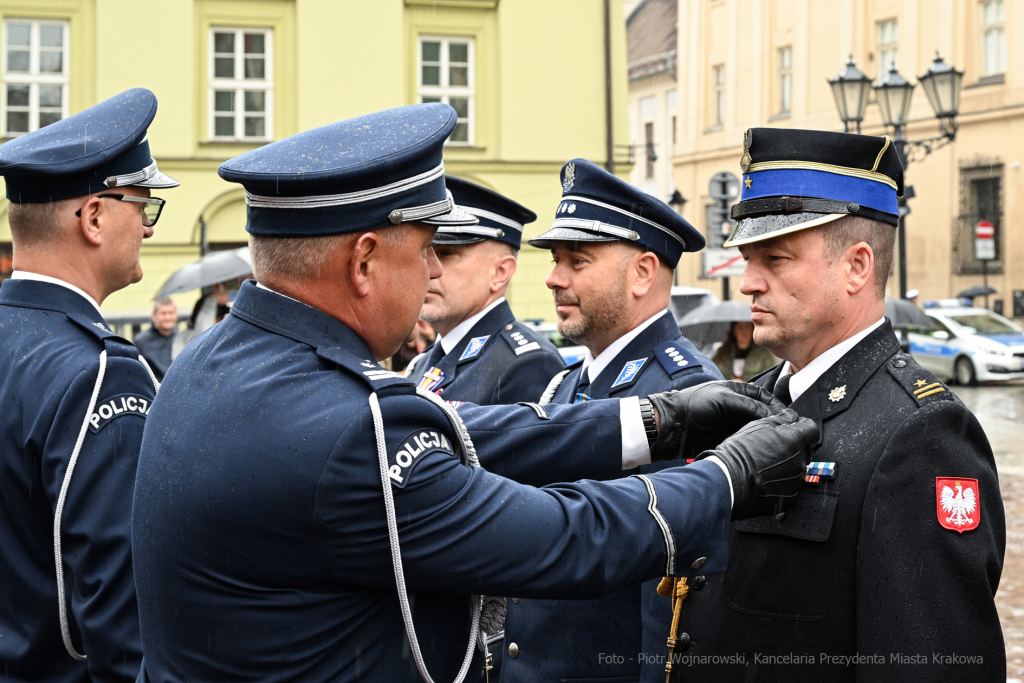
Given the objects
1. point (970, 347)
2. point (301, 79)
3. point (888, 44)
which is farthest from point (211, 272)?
point (888, 44)

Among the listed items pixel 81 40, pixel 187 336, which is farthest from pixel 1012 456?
pixel 81 40

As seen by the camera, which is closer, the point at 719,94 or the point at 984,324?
the point at 984,324

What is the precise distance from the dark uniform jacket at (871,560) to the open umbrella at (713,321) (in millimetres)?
6811

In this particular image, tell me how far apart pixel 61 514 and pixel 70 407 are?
25cm

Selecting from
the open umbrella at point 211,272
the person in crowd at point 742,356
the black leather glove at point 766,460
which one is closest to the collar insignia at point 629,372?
the black leather glove at point 766,460

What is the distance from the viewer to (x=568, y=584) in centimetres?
186

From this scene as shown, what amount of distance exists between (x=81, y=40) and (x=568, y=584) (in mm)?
20008

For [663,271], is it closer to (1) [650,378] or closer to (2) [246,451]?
(1) [650,378]

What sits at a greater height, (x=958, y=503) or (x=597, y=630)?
(x=958, y=503)

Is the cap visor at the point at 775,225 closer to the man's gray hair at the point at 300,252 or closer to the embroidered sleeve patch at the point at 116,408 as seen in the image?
the man's gray hair at the point at 300,252

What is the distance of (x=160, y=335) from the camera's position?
31.7 ft

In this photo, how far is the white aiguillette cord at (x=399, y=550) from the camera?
1.75m

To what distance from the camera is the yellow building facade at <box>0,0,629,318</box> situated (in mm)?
19453

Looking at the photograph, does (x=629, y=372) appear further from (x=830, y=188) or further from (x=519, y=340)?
(x=830, y=188)
